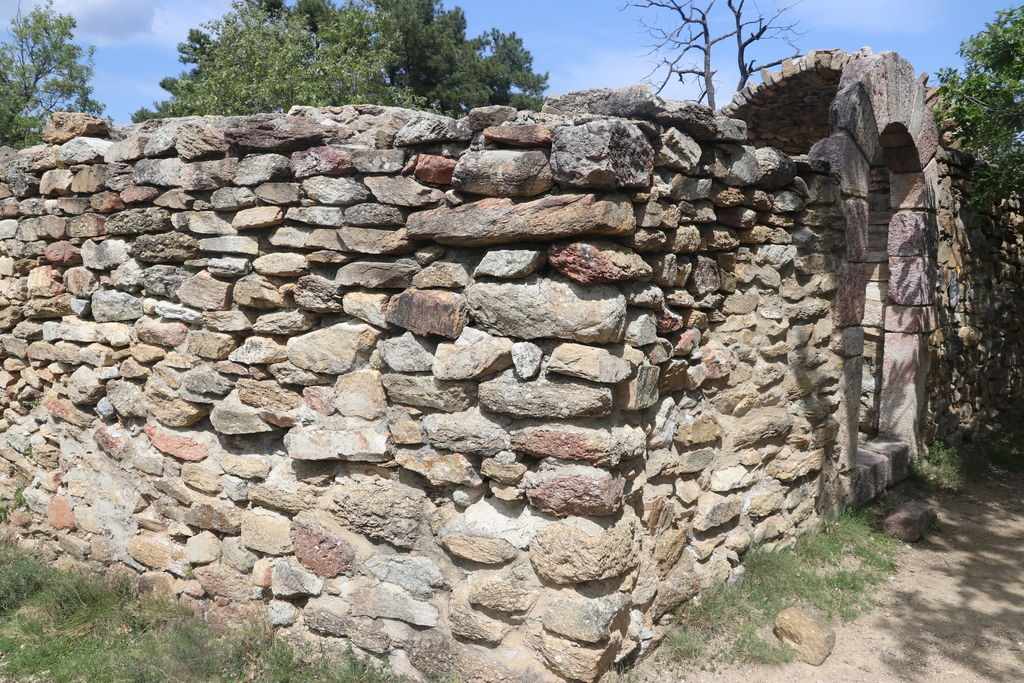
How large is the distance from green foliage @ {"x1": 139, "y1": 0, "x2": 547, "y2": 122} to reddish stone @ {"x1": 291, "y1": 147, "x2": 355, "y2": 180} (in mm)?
8290

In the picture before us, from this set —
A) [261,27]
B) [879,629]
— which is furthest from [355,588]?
[261,27]

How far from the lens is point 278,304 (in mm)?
2881

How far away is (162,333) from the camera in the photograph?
3.19 m

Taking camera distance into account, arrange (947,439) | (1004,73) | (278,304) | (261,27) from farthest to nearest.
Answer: (261,27)
(947,439)
(1004,73)
(278,304)

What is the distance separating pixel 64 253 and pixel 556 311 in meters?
2.78

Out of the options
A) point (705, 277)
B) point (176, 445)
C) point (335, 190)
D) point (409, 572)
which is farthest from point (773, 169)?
point (176, 445)

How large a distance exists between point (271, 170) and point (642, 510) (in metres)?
1.94

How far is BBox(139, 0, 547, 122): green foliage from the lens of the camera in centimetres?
1079

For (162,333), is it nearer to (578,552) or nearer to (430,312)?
(430,312)

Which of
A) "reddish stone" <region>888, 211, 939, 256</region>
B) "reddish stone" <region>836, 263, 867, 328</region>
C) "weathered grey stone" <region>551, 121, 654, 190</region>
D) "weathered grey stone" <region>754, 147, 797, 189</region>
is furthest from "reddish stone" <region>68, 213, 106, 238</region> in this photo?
"reddish stone" <region>888, 211, 939, 256</region>

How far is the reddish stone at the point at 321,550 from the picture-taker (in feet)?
9.07

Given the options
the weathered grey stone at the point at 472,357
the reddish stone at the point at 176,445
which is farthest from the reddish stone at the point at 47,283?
the weathered grey stone at the point at 472,357

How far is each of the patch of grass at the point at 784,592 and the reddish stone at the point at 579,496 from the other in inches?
31.5

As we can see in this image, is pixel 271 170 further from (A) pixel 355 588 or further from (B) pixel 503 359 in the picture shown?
(A) pixel 355 588
